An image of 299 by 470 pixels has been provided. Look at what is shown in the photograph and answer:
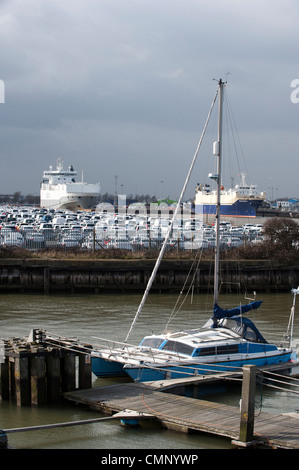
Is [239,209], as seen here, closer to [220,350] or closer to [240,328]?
[240,328]

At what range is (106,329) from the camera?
30641mm

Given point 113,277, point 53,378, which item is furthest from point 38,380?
point 113,277

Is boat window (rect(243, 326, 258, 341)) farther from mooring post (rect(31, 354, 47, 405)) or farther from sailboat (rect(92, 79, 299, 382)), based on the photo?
mooring post (rect(31, 354, 47, 405))

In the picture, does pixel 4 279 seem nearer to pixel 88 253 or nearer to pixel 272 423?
pixel 88 253

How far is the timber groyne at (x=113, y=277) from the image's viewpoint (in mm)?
43438

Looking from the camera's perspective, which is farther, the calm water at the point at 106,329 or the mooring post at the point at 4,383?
the mooring post at the point at 4,383

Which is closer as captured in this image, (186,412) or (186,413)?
(186,413)

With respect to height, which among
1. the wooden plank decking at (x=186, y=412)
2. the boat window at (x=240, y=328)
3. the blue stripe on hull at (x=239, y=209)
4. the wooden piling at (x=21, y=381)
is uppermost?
the blue stripe on hull at (x=239, y=209)

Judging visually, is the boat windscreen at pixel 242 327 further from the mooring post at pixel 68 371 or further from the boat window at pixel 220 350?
the mooring post at pixel 68 371

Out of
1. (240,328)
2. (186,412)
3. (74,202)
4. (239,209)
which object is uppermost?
(74,202)

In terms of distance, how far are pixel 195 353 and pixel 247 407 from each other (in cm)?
624

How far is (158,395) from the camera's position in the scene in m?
19.0

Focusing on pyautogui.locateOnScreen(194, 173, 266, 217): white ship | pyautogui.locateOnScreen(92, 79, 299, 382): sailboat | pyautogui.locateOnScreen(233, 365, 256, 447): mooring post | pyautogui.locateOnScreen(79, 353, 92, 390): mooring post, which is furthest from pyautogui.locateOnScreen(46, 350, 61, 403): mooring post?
pyautogui.locateOnScreen(194, 173, 266, 217): white ship

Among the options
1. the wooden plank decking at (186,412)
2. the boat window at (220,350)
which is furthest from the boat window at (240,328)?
the wooden plank decking at (186,412)
